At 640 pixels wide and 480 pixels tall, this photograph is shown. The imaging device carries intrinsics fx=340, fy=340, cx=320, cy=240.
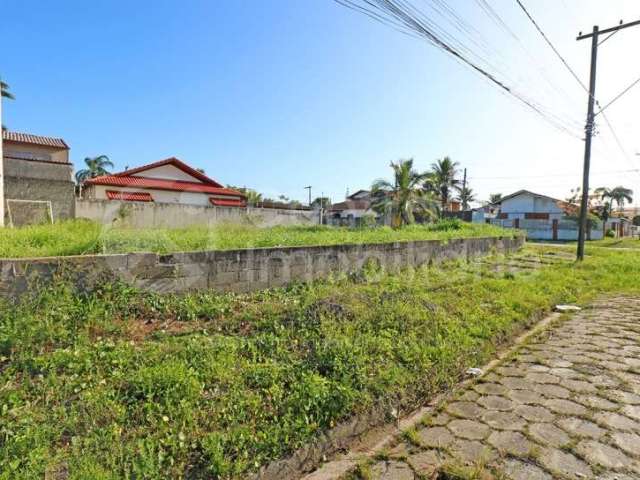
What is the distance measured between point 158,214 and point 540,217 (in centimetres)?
3137

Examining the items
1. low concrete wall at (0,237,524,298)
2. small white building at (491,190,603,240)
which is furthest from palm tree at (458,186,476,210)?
low concrete wall at (0,237,524,298)

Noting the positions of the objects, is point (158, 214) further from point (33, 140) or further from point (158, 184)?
point (33, 140)

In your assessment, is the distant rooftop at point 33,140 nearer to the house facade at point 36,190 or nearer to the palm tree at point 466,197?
the house facade at point 36,190

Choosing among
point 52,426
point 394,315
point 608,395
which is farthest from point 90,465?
point 608,395

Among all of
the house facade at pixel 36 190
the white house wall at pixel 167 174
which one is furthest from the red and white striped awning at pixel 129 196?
the house facade at pixel 36 190

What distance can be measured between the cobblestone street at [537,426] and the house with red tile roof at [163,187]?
15.8m

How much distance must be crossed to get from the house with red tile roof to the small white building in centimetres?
2451

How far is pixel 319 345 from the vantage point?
2902 mm

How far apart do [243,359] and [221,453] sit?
38.2 inches

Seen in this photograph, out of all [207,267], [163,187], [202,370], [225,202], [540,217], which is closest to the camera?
[202,370]

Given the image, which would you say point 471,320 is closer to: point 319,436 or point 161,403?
point 319,436

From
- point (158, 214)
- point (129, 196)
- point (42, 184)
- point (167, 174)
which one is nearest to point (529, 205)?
point (167, 174)

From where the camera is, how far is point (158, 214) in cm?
1040

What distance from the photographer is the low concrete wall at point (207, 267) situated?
3.10 m
